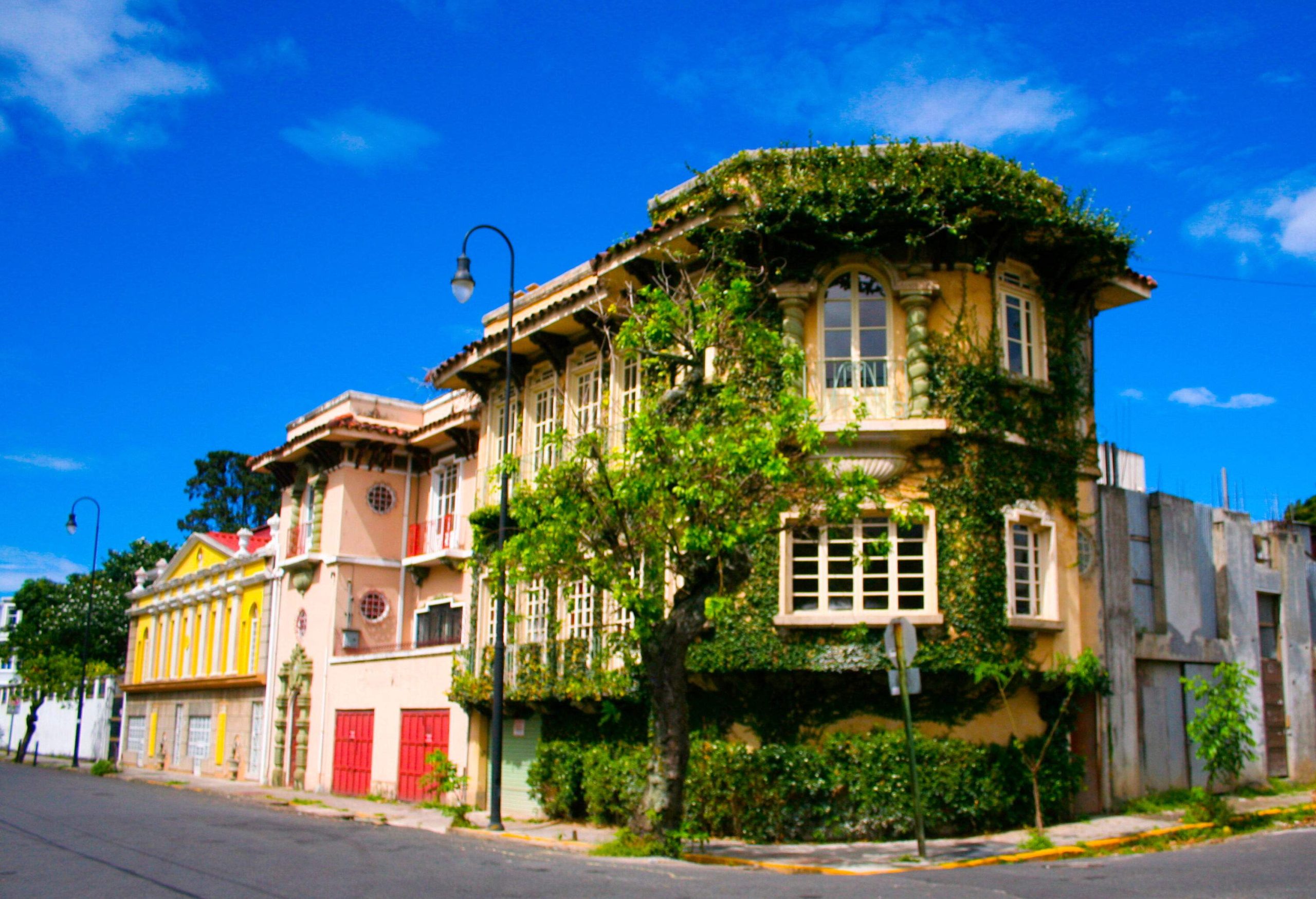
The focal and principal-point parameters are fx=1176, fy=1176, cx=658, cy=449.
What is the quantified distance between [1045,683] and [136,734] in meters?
38.6

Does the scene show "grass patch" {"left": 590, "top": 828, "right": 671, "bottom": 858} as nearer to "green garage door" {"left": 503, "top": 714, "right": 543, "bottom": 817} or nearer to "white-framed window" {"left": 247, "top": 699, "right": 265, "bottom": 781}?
"green garage door" {"left": 503, "top": 714, "right": 543, "bottom": 817}

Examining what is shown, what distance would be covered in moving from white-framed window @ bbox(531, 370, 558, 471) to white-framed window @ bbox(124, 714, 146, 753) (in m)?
28.3

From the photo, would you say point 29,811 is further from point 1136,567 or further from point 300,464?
point 1136,567

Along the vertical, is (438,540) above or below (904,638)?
above

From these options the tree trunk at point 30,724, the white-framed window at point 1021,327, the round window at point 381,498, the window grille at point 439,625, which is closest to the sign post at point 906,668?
the white-framed window at point 1021,327

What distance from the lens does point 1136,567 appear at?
21.0 m

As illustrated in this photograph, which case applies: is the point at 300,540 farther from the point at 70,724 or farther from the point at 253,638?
the point at 70,724

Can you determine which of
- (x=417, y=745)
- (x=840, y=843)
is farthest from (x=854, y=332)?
(x=417, y=745)

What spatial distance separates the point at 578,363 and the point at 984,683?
387 inches

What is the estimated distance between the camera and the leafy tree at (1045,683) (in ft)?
54.4

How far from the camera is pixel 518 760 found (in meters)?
22.2

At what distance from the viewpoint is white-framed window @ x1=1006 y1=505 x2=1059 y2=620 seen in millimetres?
17875

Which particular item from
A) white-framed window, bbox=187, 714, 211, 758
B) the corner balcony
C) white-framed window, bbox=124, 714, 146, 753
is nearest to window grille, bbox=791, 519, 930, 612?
the corner balcony

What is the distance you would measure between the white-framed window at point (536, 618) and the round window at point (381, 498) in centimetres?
1000
